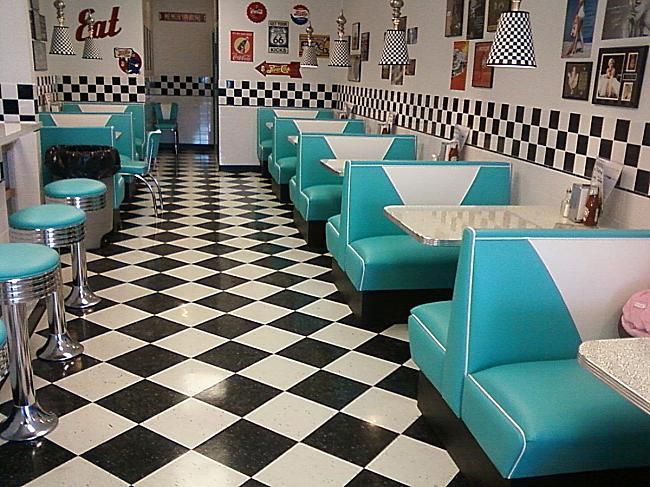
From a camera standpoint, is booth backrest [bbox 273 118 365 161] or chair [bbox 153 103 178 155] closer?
booth backrest [bbox 273 118 365 161]

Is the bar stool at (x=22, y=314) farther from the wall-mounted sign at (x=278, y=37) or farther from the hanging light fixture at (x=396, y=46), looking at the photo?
the wall-mounted sign at (x=278, y=37)

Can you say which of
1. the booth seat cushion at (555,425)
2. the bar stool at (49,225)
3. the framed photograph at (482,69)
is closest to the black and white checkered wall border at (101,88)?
the framed photograph at (482,69)

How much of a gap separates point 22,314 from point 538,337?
7.12 ft

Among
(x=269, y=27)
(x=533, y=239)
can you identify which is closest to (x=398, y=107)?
(x=269, y=27)

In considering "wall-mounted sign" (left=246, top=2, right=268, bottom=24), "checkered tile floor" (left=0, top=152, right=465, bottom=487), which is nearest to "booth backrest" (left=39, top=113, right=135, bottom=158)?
"checkered tile floor" (left=0, top=152, right=465, bottom=487)

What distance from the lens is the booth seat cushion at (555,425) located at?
Result: 1940mm

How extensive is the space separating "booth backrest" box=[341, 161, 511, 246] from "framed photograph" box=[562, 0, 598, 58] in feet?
2.80

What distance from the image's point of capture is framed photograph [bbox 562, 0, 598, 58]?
341 centimetres

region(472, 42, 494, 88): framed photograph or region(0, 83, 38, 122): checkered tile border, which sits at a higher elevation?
region(472, 42, 494, 88): framed photograph

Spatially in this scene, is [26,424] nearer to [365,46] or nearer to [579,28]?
[579,28]

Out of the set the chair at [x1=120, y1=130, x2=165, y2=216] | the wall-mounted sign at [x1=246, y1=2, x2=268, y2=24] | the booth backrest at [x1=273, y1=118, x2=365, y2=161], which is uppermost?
the wall-mounted sign at [x1=246, y1=2, x2=268, y2=24]

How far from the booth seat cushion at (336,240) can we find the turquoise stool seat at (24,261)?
80.8 inches

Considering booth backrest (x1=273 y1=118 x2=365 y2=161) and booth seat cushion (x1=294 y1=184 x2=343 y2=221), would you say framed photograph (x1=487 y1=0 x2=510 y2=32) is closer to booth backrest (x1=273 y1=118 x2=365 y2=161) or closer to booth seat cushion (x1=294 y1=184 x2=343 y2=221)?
booth seat cushion (x1=294 y1=184 x2=343 y2=221)

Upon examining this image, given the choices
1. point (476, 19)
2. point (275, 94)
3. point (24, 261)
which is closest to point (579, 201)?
point (476, 19)
